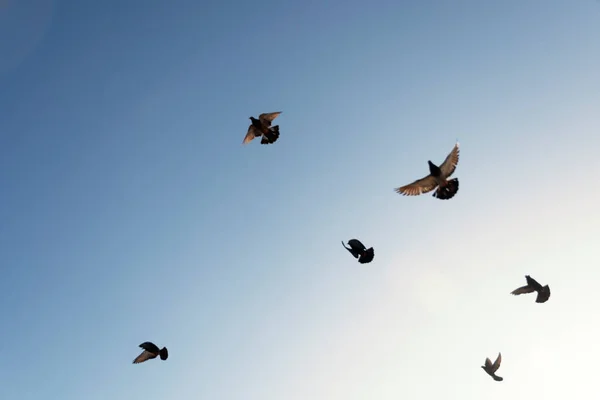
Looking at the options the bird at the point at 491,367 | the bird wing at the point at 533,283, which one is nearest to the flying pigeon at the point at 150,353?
the bird at the point at 491,367

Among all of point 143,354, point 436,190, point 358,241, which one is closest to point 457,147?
point 436,190

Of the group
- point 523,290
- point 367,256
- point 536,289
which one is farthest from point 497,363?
point 367,256

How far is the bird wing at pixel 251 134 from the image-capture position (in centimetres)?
1836

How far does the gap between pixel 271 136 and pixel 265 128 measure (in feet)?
1.76

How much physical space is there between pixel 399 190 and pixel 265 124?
21.7 feet

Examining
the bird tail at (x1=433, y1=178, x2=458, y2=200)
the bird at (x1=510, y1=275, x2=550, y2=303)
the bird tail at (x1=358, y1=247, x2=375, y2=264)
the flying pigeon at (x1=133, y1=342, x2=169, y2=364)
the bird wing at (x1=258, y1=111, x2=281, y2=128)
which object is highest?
the bird wing at (x1=258, y1=111, x2=281, y2=128)

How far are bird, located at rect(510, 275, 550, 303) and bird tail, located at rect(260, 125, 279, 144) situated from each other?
10.8m

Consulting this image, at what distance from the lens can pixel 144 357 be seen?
16812 millimetres

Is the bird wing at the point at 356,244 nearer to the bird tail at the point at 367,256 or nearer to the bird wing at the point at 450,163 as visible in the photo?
the bird tail at the point at 367,256

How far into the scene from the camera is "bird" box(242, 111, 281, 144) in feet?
57.7

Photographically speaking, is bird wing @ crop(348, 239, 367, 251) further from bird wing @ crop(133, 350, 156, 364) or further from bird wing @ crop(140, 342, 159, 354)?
bird wing @ crop(133, 350, 156, 364)

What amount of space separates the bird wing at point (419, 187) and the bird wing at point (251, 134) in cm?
691

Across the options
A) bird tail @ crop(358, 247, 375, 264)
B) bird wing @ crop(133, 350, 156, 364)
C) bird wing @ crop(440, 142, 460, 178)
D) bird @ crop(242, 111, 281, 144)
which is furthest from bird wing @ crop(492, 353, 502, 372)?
bird wing @ crop(133, 350, 156, 364)

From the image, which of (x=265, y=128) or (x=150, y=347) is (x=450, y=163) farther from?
(x=150, y=347)
